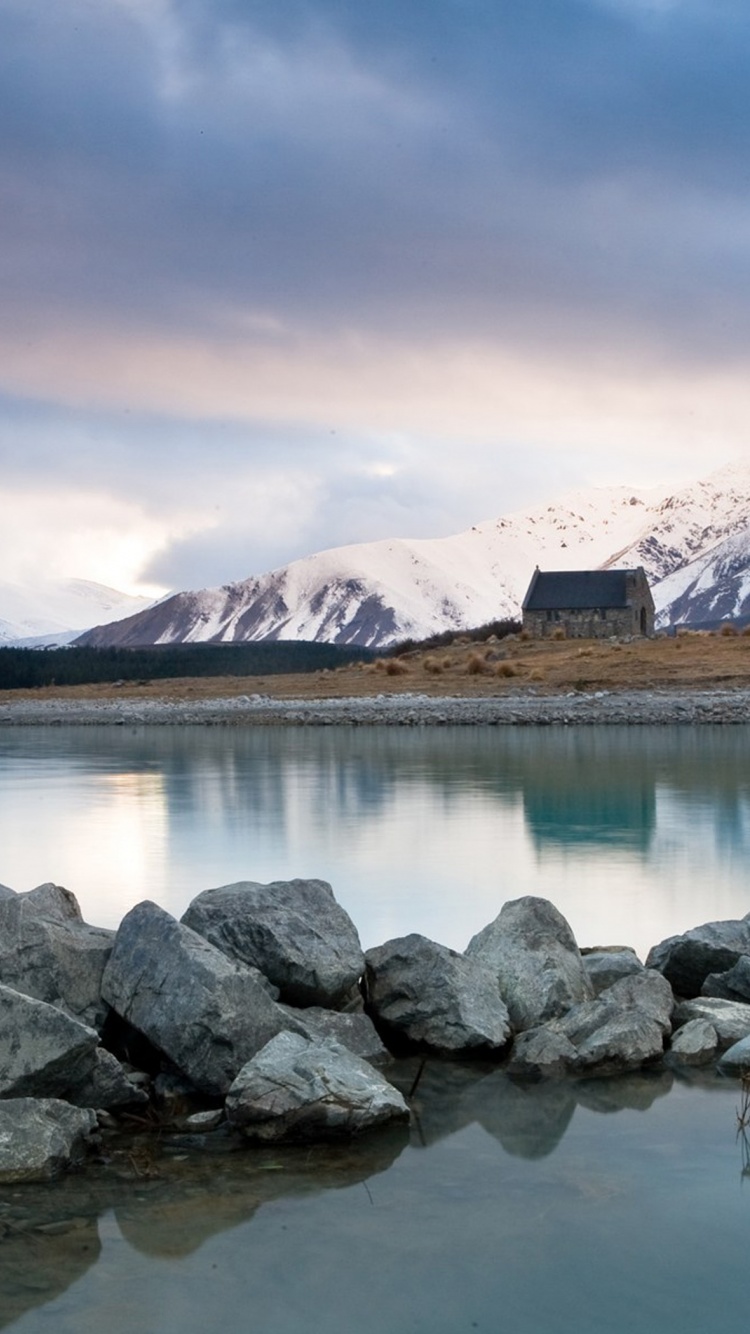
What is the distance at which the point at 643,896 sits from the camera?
1366 cm

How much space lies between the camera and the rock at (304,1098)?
6.71 metres

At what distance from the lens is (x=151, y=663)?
121000 mm

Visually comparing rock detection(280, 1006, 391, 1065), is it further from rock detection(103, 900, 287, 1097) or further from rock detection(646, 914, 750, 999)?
rock detection(646, 914, 750, 999)

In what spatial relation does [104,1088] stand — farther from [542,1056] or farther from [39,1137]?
[542,1056]

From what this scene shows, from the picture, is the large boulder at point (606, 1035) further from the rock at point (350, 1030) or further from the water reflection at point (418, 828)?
the water reflection at point (418, 828)

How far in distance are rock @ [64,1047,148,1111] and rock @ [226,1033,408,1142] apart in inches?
27.5

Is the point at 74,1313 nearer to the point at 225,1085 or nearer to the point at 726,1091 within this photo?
the point at 225,1085

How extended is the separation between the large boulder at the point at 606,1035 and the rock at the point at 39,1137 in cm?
270

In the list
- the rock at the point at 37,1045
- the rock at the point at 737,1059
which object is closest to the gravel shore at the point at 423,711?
the rock at the point at 737,1059

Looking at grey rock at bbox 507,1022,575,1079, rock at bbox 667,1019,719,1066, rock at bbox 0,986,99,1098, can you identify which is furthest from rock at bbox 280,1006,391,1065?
rock at bbox 667,1019,719,1066

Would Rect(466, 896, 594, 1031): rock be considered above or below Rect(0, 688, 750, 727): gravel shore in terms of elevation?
below

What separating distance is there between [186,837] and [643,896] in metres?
7.60

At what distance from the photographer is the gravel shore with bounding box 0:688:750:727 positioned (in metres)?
44.7

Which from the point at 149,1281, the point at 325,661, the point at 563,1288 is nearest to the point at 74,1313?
the point at 149,1281
